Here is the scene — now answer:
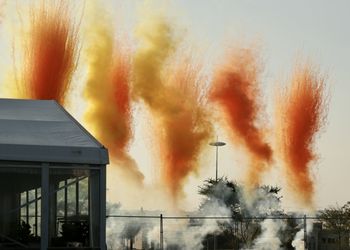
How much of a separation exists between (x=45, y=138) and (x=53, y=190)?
1852mm

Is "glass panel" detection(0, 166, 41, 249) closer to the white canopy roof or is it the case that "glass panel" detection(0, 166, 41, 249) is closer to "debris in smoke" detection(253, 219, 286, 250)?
the white canopy roof

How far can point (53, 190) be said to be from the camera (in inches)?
1252

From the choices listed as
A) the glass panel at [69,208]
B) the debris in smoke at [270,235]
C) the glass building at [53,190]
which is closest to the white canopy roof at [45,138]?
the glass building at [53,190]

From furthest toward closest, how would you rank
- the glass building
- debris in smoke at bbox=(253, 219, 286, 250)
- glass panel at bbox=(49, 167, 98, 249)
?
1. debris in smoke at bbox=(253, 219, 286, 250)
2. glass panel at bbox=(49, 167, 98, 249)
3. the glass building

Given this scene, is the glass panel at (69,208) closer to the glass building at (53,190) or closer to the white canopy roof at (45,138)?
the glass building at (53,190)

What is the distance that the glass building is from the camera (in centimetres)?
3123

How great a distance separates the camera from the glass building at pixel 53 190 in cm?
3123

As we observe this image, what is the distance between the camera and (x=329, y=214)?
82812 millimetres

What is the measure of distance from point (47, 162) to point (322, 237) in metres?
41.9

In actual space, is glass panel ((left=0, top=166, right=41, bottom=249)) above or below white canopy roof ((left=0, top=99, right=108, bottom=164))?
below

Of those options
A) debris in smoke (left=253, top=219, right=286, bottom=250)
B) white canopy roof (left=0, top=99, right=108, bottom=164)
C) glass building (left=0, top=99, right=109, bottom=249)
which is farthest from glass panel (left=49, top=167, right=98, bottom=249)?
debris in smoke (left=253, top=219, right=286, bottom=250)

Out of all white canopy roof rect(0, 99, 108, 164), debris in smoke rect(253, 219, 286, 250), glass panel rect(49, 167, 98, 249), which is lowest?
debris in smoke rect(253, 219, 286, 250)

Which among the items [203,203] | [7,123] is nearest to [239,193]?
[203,203]

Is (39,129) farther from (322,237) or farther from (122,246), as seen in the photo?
(322,237)
